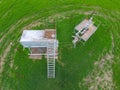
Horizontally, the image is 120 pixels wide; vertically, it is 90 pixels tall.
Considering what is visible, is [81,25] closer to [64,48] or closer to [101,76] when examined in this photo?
[64,48]

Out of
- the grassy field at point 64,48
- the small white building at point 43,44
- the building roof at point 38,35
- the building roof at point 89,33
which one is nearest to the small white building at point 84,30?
the building roof at point 89,33

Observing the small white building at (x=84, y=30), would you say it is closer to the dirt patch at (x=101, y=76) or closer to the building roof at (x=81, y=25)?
the building roof at (x=81, y=25)

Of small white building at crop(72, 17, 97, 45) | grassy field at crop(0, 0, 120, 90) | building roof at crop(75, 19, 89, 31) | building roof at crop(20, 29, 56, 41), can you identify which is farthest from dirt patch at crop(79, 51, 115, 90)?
building roof at crop(20, 29, 56, 41)

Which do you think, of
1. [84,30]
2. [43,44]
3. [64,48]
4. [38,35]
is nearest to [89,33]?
[84,30]

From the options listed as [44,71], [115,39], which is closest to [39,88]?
[44,71]

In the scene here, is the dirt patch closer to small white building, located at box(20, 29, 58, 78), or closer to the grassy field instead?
the grassy field

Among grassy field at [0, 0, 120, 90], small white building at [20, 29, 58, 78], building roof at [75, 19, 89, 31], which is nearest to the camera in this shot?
grassy field at [0, 0, 120, 90]

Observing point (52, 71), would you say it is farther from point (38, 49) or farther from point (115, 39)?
point (115, 39)
